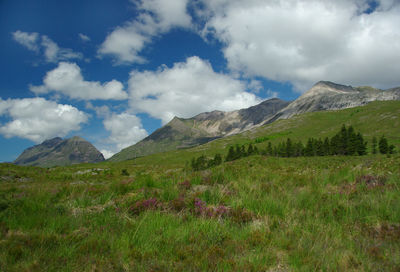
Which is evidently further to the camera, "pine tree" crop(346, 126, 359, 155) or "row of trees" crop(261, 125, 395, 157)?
"pine tree" crop(346, 126, 359, 155)

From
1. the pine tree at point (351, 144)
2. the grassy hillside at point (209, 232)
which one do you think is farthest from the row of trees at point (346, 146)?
the grassy hillside at point (209, 232)

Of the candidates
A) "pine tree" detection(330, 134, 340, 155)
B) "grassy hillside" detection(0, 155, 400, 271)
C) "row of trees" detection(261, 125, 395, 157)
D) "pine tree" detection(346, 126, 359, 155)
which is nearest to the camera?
"grassy hillside" detection(0, 155, 400, 271)

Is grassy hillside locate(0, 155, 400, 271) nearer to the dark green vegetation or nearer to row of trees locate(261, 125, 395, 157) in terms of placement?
the dark green vegetation

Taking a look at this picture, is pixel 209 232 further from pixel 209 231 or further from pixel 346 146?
pixel 346 146

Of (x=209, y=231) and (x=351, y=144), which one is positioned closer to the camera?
(x=209, y=231)

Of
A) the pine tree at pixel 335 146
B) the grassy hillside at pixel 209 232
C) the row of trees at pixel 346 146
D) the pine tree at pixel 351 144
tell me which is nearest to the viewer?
the grassy hillside at pixel 209 232

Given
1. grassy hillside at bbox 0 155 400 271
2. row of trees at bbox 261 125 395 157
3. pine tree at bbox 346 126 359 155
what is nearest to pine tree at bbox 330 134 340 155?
row of trees at bbox 261 125 395 157

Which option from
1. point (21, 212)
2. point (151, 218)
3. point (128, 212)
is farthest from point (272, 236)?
point (21, 212)

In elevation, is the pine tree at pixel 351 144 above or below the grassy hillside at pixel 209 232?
below

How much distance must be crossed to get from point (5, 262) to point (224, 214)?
13.0ft

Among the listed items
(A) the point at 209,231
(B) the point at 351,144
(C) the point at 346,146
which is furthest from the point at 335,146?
(A) the point at 209,231

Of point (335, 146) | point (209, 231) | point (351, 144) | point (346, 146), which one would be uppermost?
point (209, 231)

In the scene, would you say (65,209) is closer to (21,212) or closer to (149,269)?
(21,212)

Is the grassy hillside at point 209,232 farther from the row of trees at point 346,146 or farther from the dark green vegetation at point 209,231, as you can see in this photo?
the row of trees at point 346,146
